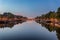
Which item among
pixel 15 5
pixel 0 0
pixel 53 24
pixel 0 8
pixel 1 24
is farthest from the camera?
pixel 1 24

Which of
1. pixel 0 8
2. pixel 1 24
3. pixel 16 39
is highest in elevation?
pixel 1 24

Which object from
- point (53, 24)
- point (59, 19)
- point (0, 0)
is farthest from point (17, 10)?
point (59, 19)

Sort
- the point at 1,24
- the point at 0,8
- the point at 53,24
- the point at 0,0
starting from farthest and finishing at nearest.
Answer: the point at 1,24 < the point at 53,24 < the point at 0,8 < the point at 0,0

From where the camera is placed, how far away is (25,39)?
4.41m

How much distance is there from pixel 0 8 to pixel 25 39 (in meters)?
1.09

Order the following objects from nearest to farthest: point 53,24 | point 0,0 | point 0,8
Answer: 1. point 0,0
2. point 0,8
3. point 53,24

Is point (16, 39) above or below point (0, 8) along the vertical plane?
below

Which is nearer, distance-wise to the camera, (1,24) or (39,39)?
(39,39)

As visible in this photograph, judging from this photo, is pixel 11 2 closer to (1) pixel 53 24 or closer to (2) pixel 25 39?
(2) pixel 25 39

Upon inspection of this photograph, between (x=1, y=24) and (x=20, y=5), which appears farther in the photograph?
(x=1, y=24)

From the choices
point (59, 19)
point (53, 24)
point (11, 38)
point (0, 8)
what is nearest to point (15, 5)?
point (0, 8)

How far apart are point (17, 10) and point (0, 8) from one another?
66 cm

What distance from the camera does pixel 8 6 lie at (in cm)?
455

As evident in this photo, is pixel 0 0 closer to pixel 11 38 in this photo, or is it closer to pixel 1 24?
pixel 11 38
